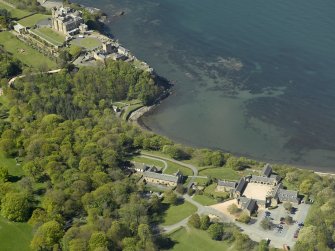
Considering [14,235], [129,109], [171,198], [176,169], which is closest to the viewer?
[14,235]

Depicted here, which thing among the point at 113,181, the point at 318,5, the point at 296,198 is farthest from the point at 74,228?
the point at 318,5

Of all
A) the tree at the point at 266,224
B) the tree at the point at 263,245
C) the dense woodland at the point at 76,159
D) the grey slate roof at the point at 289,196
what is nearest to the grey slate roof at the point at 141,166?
the dense woodland at the point at 76,159

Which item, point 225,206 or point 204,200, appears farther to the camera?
point 204,200

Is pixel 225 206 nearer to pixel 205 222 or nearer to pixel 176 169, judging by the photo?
pixel 205 222

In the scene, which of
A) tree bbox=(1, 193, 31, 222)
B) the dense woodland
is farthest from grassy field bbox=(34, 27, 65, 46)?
tree bbox=(1, 193, 31, 222)

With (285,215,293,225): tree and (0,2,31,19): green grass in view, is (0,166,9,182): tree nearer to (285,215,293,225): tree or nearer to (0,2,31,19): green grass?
(285,215,293,225): tree

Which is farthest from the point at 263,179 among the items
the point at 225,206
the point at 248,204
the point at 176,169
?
the point at 176,169

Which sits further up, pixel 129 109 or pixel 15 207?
pixel 129 109

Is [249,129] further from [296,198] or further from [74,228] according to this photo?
[74,228]
